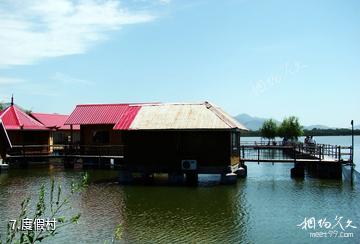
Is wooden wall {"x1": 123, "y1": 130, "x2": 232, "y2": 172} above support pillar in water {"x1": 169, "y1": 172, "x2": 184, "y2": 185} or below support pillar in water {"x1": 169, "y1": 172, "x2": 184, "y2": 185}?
above

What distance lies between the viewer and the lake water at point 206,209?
16.5 m

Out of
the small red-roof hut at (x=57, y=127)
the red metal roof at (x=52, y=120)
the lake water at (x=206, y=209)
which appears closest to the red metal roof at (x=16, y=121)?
the small red-roof hut at (x=57, y=127)

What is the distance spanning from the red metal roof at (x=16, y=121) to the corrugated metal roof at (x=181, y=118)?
20198 mm

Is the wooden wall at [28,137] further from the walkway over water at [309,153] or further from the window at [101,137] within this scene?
the walkway over water at [309,153]

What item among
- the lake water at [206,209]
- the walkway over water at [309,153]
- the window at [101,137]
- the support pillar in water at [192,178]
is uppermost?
the window at [101,137]

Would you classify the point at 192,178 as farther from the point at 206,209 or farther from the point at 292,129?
the point at 292,129

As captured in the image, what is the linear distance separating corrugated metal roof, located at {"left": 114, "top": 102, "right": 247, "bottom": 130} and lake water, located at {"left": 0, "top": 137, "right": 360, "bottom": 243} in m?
4.21

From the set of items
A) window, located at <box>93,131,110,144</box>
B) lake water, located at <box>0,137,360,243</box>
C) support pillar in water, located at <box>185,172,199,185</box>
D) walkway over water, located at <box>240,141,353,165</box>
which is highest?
window, located at <box>93,131,110,144</box>

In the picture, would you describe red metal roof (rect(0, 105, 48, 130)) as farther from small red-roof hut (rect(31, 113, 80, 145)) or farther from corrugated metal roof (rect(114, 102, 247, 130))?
corrugated metal roof (rect(114, 102, 247, 130))

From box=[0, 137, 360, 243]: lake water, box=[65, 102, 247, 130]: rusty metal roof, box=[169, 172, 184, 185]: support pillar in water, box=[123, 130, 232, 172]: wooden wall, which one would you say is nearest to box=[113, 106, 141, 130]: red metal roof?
box=[65, 102, 247, 130]: rusty metal roof

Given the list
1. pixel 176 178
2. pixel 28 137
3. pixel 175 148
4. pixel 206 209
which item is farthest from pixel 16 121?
pixel 206 209

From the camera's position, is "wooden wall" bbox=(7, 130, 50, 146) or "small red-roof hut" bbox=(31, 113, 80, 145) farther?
"small red-roof hut" bbox=(31, 113, 80, 145)

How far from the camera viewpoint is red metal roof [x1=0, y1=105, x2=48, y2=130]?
1869 inches

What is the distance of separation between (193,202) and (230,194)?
3.35 meters
